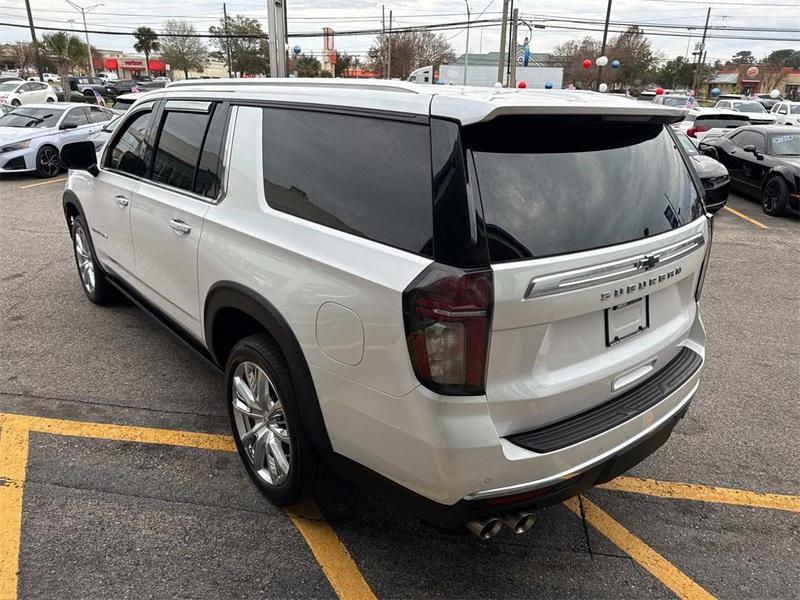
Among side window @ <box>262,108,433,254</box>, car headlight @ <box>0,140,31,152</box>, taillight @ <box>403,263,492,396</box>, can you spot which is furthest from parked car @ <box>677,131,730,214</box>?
car headlight @ <box>0,140,31,152</box>

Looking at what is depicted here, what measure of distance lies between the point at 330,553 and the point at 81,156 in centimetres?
352

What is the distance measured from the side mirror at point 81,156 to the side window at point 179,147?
1.22 metres

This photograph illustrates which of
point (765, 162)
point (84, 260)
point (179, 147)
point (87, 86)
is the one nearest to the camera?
point (179, 147)

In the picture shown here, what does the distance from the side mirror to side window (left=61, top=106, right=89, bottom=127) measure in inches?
407

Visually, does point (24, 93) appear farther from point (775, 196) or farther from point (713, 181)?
point (775, 196)

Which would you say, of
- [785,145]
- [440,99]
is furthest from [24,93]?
[440,99]

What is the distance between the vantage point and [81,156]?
4359 millimetres

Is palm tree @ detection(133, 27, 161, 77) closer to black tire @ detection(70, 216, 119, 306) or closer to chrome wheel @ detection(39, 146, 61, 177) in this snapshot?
chrome wheel @ detection(39, 146, 61, 177)

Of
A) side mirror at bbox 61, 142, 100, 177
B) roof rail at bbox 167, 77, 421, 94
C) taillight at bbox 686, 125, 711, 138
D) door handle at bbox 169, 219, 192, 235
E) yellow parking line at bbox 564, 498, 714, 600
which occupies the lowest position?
yellow parking line at bbox 564, 498, 714, 600

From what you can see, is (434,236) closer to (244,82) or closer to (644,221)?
(644,221)

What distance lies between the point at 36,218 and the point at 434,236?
29.2 feet

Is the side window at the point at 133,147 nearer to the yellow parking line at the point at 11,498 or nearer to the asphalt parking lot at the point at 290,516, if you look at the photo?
the asphalt parking lot at the point at 290,516

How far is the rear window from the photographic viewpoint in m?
1.87

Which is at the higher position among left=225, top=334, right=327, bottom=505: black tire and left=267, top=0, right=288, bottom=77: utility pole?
left=267, top=0, right=288, bottom=77: utility pole
